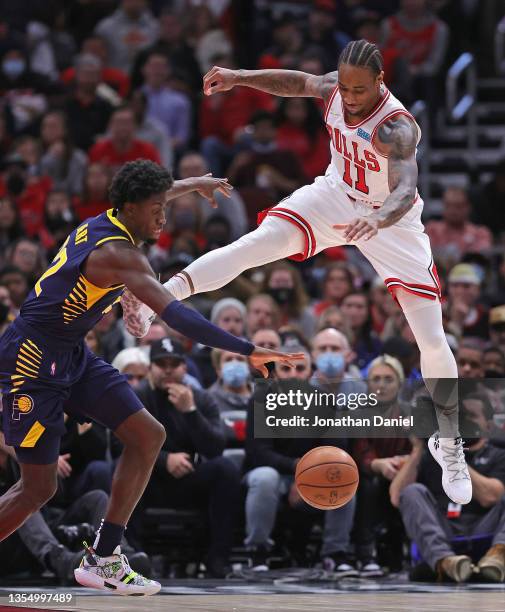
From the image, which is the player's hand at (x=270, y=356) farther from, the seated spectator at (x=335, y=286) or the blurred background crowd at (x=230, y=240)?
the seated spectator at (x=335, y=286)

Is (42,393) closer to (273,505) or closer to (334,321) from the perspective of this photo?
(273,505)

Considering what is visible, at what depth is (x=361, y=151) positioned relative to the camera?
7.76 meters

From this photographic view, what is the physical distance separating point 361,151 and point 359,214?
0.41 meters

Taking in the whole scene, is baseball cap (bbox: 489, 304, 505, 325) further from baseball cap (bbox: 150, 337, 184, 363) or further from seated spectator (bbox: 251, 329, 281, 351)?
baseball cap (bbox: 150, 337, 184, 363)

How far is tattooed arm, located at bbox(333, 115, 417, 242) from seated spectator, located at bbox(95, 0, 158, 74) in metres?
10.2

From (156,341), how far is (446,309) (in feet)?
11.3

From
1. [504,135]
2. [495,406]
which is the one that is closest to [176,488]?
[495,406]

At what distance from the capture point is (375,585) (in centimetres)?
929

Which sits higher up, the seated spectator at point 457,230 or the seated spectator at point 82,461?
the seated spectator at point 457,230

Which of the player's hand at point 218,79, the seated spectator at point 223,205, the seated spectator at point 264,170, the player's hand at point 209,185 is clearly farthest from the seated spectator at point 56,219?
the player's hand at point 218,79

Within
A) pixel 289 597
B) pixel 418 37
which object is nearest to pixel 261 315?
pixel 289 597

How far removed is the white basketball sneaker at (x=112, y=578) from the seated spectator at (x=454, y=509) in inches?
109

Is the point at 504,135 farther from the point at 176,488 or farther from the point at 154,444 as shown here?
the point at 154,444

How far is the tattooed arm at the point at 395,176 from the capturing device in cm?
691
